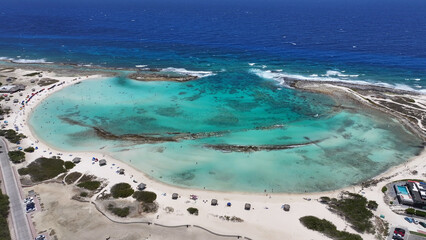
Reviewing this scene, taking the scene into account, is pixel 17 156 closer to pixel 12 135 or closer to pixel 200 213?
pixel 12 135

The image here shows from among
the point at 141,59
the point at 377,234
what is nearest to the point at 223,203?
the point at 377,234

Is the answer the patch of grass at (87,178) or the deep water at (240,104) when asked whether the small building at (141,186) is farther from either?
the patch of grass at (87,178)

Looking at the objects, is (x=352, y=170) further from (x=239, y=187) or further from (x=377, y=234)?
(x=239, y=187)

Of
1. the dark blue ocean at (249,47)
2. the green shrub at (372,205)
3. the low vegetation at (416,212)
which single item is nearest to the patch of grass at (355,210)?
the green shrub at (372,205)

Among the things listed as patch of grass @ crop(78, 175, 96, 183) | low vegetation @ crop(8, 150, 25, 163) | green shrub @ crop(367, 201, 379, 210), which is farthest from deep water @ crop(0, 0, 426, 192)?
patch of grass @ crop(78, 175, 96, 183)

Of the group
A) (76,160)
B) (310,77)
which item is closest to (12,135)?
(76,160)

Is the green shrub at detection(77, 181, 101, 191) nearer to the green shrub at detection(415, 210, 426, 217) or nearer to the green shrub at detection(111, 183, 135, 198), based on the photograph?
the green shrub at detection(111, 183, 135, 198)
